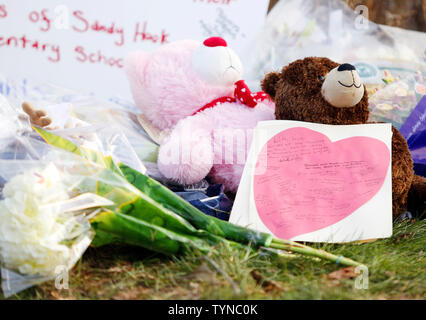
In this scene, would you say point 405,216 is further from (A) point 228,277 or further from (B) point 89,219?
(B) point 89,219

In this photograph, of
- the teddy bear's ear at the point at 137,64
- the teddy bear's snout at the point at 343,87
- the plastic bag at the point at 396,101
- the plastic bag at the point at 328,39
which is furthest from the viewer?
the plastic bag at the point at 328,39

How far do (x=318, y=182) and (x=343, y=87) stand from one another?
19 centimetres

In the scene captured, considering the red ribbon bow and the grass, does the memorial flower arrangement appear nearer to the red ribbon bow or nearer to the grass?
the grass

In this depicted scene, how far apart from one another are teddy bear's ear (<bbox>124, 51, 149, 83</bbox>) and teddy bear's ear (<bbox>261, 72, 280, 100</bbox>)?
29 cm

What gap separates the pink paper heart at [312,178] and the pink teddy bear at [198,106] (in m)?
0.10

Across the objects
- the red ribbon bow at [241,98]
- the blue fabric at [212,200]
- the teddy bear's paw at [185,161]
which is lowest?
the blue fabric at [212,200]

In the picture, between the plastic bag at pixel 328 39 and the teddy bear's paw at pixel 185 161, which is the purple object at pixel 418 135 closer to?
the plastic bag at pixel 328 39

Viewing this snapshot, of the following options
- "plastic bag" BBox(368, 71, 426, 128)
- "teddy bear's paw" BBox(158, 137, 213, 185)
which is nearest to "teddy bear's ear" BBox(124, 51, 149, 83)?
"teddy bear's paw" BBox(158, 137, 213, 185)

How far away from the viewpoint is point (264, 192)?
2.69 ft

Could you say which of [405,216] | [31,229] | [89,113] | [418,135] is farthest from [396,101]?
[31,229]

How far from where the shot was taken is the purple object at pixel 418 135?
107 cm

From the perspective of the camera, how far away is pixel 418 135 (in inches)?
42.2

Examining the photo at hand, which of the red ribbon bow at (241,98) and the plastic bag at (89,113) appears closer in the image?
the plastic bag at (89,113)

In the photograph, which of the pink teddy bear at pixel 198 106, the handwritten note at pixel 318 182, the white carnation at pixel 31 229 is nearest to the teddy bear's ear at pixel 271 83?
the pink teddy bear at pixel 198 106
